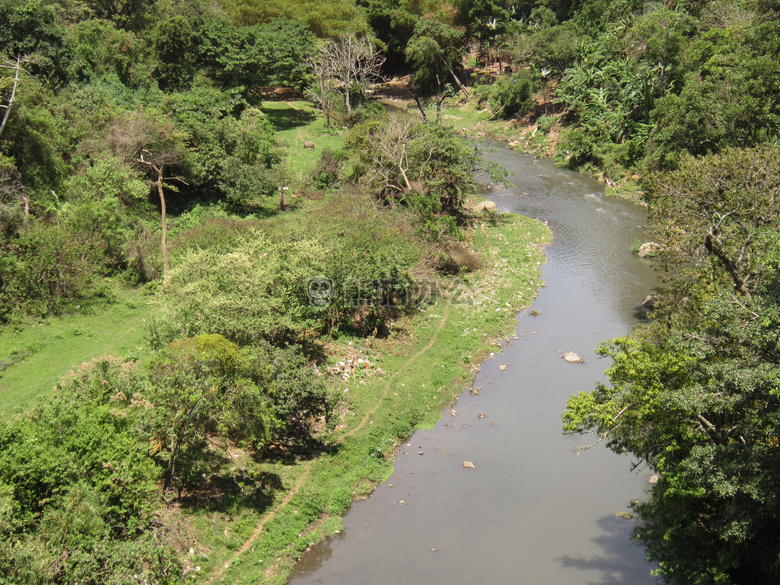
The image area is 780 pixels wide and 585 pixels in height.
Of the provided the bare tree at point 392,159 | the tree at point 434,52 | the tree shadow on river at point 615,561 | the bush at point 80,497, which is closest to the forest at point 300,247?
the bush at point 80,497

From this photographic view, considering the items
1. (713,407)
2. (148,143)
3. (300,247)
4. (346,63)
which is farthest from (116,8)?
(713,407)

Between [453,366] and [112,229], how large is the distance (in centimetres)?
1486

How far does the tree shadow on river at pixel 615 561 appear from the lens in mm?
15442

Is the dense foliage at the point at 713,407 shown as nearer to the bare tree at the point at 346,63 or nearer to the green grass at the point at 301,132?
the green grass at the point at 301,132

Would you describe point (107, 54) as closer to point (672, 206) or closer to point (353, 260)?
point (353, 260)

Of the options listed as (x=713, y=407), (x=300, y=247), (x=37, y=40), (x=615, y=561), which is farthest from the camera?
(x=37, y=40)

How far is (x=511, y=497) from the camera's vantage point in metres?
18.0

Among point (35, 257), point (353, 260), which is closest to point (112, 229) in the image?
point (35, 257)

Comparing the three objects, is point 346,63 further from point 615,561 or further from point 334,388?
point 615,561

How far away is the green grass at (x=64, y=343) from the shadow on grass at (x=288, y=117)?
27960 mm

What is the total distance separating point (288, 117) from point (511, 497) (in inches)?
1610

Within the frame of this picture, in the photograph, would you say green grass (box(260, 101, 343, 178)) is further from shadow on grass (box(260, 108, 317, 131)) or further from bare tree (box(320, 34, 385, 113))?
bare tree (box(320, 34, 385, 113))

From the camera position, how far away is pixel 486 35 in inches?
2437

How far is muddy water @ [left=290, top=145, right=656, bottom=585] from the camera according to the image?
1577 cm
